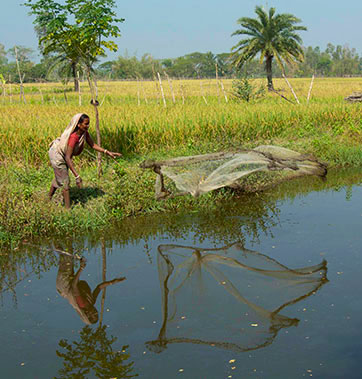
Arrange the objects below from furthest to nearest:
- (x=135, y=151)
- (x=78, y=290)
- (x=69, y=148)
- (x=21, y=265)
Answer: (x=135, y=151)
(x=69, y=148)
(x=21, y=265)
(x=78, y=290)

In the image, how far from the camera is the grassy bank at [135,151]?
6.50 m

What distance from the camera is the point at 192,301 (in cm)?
448

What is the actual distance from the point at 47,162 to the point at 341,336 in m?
6.41

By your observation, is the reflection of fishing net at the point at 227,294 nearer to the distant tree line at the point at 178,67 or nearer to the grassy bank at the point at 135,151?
the grassy bank at the point at 135,151

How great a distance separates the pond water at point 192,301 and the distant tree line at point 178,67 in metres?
12.9

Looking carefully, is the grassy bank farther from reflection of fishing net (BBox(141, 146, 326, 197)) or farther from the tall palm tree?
the tall palm tree

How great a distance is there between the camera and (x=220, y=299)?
4.49 m

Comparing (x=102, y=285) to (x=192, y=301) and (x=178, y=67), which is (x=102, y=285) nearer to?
(x=192, y=301)

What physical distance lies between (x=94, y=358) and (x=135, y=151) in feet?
21.6

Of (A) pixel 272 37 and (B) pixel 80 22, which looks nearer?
(B) pixel 80 22

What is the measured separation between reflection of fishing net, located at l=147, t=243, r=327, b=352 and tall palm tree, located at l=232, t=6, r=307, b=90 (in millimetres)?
21578

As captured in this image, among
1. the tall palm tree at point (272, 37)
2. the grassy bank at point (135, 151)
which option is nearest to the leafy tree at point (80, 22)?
the grassy bank at point (135, 151)

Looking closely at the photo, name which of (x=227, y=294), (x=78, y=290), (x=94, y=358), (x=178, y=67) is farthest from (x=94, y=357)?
(x=178, y=67)

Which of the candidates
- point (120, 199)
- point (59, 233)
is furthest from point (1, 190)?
point (120, 199)
